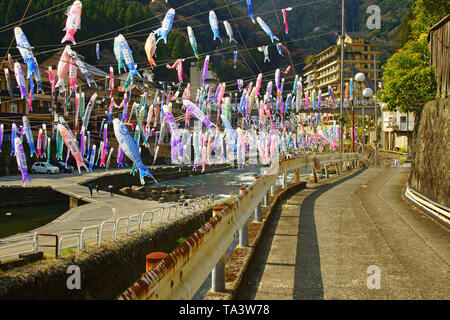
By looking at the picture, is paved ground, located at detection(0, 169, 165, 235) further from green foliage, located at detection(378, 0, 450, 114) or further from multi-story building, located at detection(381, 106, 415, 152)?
multi-story building, located at detection(381, 106, 415, 152)

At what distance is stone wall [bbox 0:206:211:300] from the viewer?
10781 mm

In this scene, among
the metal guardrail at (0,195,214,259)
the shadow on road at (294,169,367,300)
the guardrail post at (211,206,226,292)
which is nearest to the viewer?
the guardrail post at (211,206,226,292)

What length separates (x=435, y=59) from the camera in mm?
10562

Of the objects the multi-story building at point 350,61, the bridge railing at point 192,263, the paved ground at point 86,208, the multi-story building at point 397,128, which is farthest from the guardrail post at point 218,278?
the multi-story building at point 350,61

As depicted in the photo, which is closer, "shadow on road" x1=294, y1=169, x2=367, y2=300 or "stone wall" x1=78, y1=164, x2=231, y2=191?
"shadow on road" x1=294, y1=169, x2=367, y2=300

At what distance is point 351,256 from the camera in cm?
577

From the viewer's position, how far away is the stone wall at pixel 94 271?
1078 cm

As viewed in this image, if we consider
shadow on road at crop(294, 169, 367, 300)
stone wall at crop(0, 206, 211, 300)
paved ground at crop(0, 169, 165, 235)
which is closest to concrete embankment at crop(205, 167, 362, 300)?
shadow on road at crop(294, 169, 367, 300)

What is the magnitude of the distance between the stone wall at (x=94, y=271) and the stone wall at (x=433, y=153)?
11.1 metres

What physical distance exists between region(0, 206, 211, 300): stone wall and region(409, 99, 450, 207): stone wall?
36.3ft

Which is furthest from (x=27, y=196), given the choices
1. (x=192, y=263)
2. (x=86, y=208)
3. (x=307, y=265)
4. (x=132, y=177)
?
(x=192, y=263)

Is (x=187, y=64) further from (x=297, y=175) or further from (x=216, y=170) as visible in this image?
(x=297, y=175)
